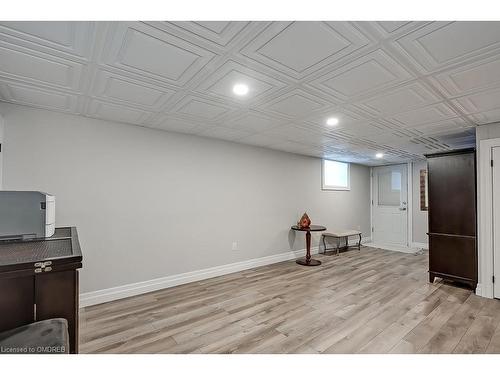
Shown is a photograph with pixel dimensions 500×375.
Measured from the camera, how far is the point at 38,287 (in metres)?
1.33

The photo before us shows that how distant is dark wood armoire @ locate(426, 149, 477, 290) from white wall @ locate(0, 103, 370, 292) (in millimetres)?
2502

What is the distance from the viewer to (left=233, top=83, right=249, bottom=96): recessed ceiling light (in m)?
2.18

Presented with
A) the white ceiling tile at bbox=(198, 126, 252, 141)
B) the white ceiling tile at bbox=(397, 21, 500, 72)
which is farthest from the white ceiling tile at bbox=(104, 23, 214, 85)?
the white ceiling tile at bbox=(198, 126, 252, 141)

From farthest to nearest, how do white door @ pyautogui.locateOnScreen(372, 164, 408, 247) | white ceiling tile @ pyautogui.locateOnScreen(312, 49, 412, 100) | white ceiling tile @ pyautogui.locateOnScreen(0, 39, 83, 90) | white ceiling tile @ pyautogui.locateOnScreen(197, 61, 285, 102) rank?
white door @ pyautogui.locateOnScreen(372, 164, 408, 247) < white ceiling tile @ pyautogui.locateOnScreen(197, 61, 285, 102) < white ceiling tile @ pyautogui.locateOnScreen(312, 49, 412, 100) < white ceiling tile @ pyautogui.locateOnScreen(0, 39, 83, 90)

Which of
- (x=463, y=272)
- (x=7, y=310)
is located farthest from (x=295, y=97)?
(x=463, y=272)

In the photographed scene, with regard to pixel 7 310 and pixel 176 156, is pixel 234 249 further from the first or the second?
pixel 7 310

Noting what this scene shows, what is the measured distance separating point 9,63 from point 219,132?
230 cm

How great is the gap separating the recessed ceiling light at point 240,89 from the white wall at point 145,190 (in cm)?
170

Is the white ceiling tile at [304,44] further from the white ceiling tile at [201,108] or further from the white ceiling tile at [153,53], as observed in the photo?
the white ceiling tile at [201,108]

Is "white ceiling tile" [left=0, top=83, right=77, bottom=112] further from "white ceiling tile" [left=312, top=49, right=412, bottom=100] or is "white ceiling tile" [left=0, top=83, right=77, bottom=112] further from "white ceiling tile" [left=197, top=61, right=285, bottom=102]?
"white ceiling tile" [left=312, top=49, right=412, bottom=100]

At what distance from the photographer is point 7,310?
1266 millimetres

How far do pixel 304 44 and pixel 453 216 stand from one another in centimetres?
361

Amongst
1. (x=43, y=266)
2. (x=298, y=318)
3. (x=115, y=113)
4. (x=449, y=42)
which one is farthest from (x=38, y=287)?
(x=449, y=42)

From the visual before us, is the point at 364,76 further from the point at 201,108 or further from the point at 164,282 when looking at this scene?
the point at 164,282
